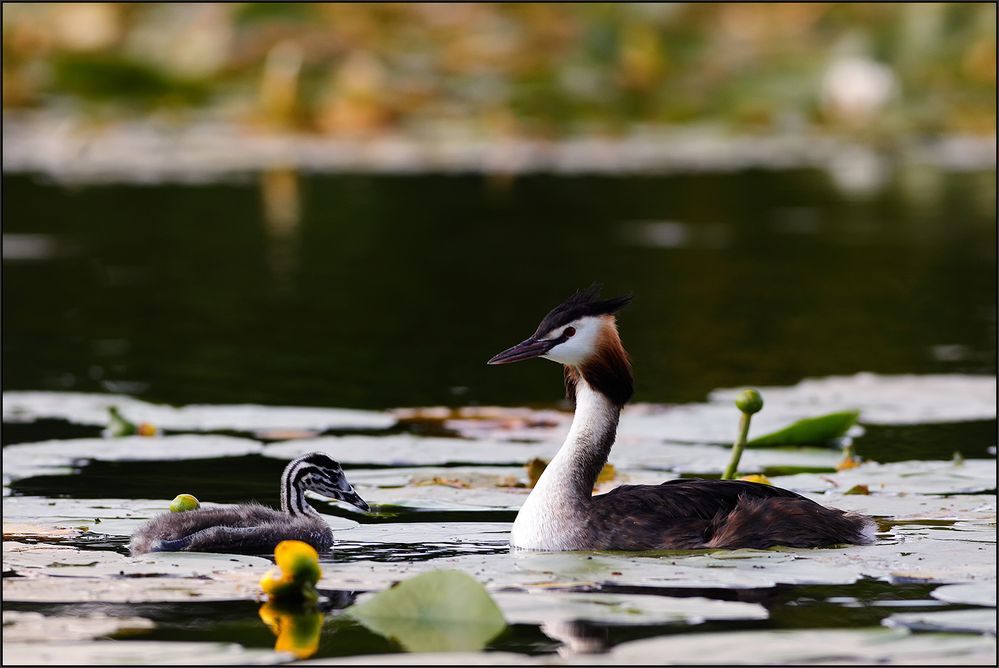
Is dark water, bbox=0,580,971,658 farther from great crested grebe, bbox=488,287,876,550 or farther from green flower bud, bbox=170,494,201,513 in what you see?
green flower bud, bbox=170,494,201,513

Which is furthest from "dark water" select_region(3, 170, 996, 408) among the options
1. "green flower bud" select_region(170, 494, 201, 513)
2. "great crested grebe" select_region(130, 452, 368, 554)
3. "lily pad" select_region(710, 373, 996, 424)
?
"great crested grebe" select_region(130, 452, 368, 554)

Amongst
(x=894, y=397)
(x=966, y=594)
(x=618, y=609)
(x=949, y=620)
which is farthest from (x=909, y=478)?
(x=618, y=609)

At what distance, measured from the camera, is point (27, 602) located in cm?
580

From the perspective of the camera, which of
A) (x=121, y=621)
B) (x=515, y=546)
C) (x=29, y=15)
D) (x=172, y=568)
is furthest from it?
(x=29, y=15)

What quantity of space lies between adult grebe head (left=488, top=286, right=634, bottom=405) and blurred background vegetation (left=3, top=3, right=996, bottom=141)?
22759mm

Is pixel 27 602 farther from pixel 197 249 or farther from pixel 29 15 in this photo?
pixel 29 15

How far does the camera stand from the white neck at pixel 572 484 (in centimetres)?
660

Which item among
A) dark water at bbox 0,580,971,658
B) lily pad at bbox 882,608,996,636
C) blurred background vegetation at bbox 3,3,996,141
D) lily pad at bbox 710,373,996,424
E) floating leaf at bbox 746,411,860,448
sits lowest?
lily pad at bbox 882,608,996,636

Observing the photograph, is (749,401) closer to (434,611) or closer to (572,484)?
(572,484)

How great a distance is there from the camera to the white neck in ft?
21.6

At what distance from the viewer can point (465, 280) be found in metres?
17.5

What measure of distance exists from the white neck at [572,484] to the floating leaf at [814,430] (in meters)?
2.01

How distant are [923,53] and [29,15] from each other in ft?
51.3

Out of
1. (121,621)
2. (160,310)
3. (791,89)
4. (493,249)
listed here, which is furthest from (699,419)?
(791,89)
